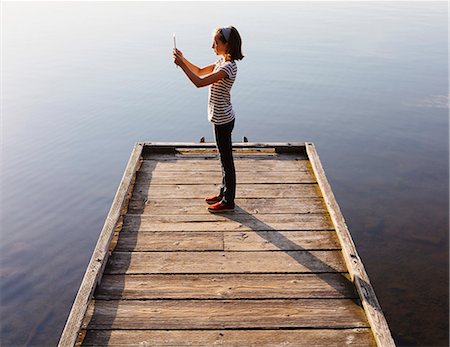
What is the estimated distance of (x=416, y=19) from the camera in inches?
1624

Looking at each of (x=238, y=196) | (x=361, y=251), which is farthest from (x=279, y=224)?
(x=361, y=251)

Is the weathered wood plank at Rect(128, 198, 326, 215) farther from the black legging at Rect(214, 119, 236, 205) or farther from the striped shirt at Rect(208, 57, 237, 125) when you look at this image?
the striped shirt at Rect(208, 57, 237, 125)

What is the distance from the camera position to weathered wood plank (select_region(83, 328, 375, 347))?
347 cm

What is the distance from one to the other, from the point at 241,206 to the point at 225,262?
4.00 feet

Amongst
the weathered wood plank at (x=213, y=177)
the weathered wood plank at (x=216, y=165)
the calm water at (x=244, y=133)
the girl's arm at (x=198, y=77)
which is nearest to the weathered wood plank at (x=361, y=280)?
the weathered wood plank at (x=213, y=177)

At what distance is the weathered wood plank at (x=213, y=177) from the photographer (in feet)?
20.4

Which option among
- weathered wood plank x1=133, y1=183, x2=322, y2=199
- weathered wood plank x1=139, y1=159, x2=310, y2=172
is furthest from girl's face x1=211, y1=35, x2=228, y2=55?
weathered wood plank x1=139, y1=159, x2=310, y2=172

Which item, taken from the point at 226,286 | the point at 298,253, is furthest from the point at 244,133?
the point at 226,286

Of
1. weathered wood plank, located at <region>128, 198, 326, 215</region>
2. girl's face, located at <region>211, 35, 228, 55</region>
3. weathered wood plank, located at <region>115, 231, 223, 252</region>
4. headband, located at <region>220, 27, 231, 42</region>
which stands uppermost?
headband, located at <region>220, 27, 231, 42</region>

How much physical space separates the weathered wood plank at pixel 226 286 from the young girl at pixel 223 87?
50.2 inches

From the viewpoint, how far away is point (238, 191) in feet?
19.5

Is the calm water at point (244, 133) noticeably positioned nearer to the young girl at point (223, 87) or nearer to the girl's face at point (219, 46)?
the young girl at point (223, 87)

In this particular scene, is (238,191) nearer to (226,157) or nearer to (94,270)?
(226,157)

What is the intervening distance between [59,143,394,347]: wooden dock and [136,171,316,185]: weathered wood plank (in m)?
0.01
